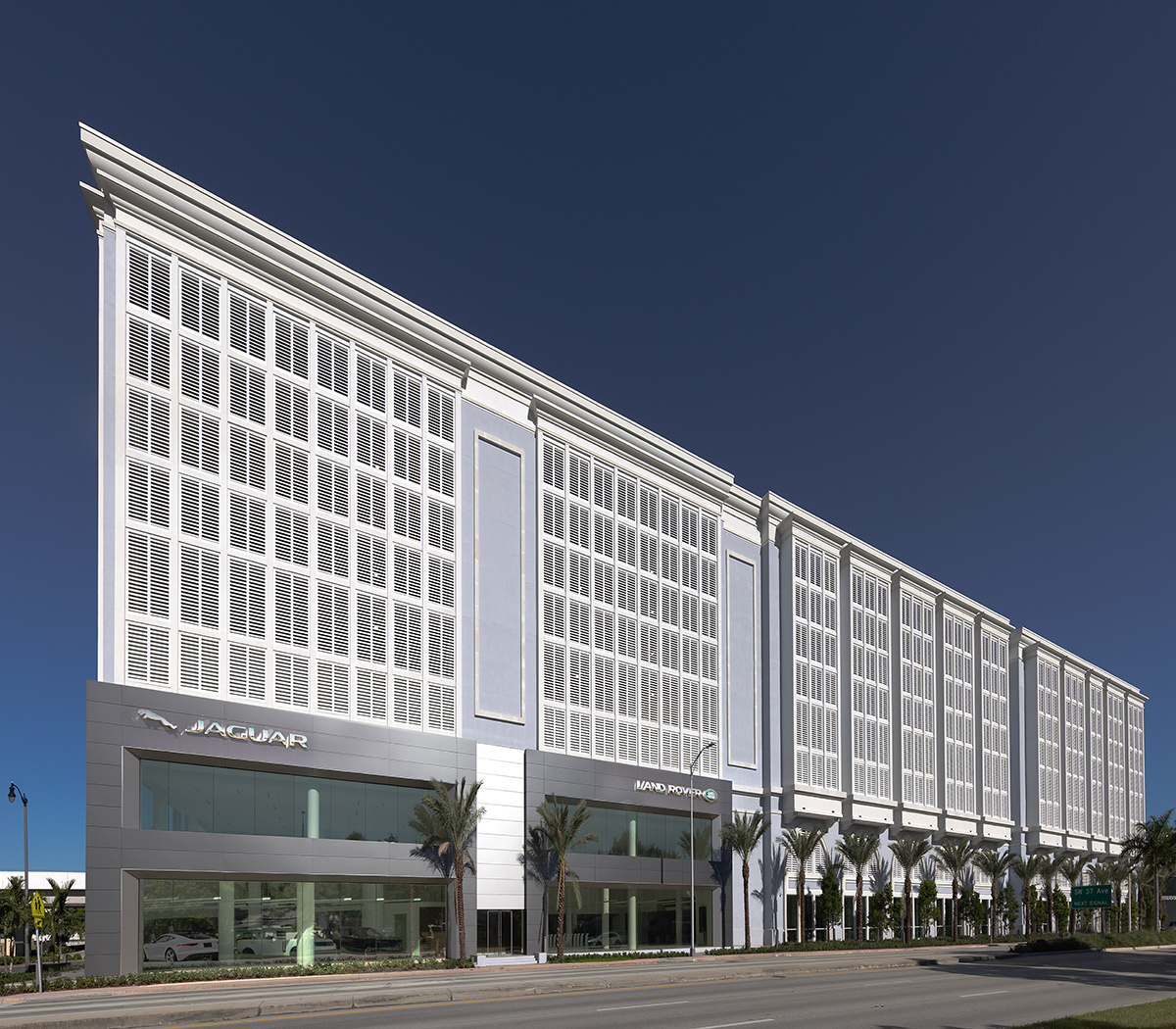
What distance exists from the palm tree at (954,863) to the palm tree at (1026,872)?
10001 mm

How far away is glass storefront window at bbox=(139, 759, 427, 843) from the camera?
4100cm

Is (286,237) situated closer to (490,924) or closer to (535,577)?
(535,577)

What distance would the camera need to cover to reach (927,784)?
95.9m

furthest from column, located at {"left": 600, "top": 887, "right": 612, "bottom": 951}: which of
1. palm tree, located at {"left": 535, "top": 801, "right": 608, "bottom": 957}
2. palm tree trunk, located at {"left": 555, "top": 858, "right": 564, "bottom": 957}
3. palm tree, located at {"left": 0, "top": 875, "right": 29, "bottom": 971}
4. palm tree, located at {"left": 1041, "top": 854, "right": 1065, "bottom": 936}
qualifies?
palm tree, located at {"left": 1041, "top": 854, "right": 1065, "bottom": 936}

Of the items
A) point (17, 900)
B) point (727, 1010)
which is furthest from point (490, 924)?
point (17, 900)

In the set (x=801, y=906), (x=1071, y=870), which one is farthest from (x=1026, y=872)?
(x=801, y=906)

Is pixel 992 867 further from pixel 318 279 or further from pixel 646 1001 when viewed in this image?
pixel 646 1001

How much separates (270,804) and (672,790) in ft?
93.4

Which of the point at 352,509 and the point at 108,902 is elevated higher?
the point at 352,509

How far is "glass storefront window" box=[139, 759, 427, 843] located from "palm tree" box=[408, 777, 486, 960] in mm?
641

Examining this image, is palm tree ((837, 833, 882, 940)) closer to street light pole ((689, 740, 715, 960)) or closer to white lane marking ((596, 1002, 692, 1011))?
street light pole ((689, 740, 715, 960))

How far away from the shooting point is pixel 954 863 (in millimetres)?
92875

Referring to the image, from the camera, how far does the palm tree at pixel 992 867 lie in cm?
9806

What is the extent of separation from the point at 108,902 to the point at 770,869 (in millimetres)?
48282
